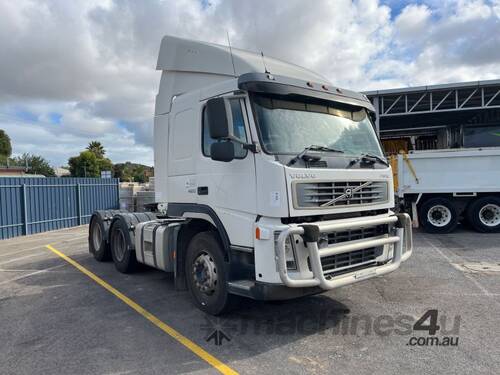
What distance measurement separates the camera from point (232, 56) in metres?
4.98

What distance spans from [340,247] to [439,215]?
8228 mm

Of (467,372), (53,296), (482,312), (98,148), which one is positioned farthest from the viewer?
(98,148)

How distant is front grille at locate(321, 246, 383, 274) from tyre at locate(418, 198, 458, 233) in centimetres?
705

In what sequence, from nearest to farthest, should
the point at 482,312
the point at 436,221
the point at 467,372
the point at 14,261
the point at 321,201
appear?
the point at 467,372 < the point at 321,201 < the point at 482,312 < the point at 14,261 < the point at 436,221

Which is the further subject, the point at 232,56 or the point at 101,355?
the point at 232,56

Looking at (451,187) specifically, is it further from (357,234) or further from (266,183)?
(266,183)

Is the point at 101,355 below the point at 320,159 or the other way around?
below

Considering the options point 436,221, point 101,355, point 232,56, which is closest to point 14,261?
point 101,355

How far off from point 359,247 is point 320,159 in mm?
1098

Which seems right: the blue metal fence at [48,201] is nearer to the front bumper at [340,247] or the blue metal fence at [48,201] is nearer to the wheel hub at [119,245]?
the wheel hub at [119,245]

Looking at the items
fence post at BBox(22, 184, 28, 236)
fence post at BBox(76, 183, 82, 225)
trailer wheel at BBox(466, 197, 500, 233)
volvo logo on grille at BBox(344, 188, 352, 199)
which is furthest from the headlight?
fence post at BBox(76, 183, 82, 225)

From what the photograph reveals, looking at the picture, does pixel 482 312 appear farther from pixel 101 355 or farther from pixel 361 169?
pixel 101 355

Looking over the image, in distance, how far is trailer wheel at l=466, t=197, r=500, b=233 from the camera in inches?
414

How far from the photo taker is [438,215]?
36.0 ft
